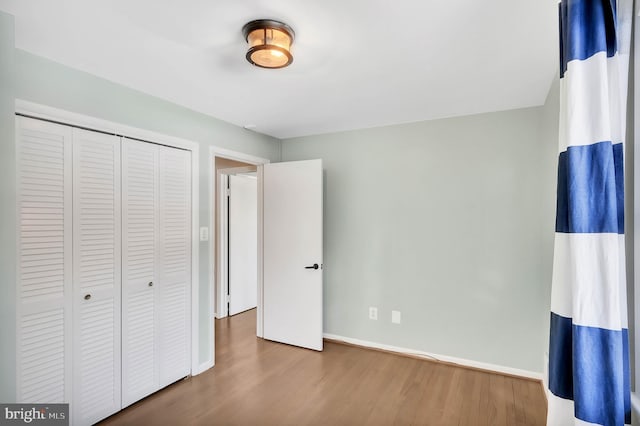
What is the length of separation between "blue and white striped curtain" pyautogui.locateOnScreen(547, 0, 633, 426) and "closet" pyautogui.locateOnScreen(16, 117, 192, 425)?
2.55 meters

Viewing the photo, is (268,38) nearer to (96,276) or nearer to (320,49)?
(320,49)

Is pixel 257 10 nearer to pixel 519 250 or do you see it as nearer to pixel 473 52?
pixel 473 52

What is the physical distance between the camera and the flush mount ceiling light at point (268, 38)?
1.50 m

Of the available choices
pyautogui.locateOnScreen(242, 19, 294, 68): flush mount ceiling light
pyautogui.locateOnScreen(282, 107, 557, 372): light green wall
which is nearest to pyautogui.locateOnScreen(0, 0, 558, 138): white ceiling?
pyautogui.locateOnScreen(242, 19, 294, 68): flush mount ceiling light

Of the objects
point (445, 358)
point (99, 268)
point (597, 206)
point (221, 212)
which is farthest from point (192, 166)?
point (445, 358)

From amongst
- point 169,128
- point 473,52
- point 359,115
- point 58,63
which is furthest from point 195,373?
point 473,52

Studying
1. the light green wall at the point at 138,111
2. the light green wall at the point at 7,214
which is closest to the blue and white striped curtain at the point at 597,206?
the light green wall at the point at 7,214

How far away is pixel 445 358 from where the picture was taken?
2996mm

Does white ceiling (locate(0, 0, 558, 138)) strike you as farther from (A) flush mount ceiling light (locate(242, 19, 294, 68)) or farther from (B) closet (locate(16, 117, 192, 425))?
(B) closet (locate(16, 117, 192, 425))

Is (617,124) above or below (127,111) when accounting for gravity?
below

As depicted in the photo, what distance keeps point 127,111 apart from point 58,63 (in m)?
0.45

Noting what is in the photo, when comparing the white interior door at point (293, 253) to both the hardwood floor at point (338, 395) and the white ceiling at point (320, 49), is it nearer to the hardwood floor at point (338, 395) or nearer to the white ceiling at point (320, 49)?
the hardwood floor at point (338, 395)

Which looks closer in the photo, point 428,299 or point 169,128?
point 169,128

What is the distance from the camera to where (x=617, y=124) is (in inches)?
39.9
